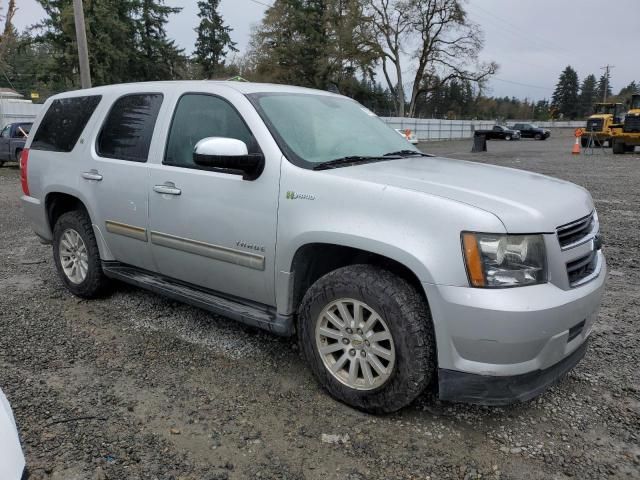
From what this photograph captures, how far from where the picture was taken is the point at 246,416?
2861 mm

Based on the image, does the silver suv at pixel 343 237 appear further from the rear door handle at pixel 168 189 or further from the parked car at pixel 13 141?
the parked car at pixel 13 141

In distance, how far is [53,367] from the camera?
3.40m

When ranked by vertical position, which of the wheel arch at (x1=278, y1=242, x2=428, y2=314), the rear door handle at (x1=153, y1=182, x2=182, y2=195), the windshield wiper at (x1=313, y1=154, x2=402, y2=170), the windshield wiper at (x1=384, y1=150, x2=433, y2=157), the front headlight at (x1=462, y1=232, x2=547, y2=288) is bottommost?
the wheel arch at (x1=278, y1=242, x2=428, y2=314)

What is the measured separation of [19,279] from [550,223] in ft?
16.4

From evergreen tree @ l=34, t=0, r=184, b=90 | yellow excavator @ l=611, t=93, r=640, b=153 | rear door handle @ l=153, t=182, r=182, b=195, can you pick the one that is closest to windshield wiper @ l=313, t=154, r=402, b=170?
rear door handle @ l=153, t=182, r=182, b=195

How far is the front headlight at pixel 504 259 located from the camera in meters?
2.42

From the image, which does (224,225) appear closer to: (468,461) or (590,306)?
(468,461)

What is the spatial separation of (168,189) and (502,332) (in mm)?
2370

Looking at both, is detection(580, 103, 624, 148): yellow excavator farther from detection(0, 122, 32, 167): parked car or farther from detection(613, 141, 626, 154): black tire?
detection(0, 122, 32, 167): parked car

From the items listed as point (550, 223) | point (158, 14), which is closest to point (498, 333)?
point (550, 223)

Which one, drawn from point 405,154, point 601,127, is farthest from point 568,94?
point 405,154

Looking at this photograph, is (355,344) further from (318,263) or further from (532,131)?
(532,131)

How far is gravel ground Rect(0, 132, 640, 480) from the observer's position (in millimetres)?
2465

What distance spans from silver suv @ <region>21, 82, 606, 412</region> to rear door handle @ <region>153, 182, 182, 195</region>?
2 cm
